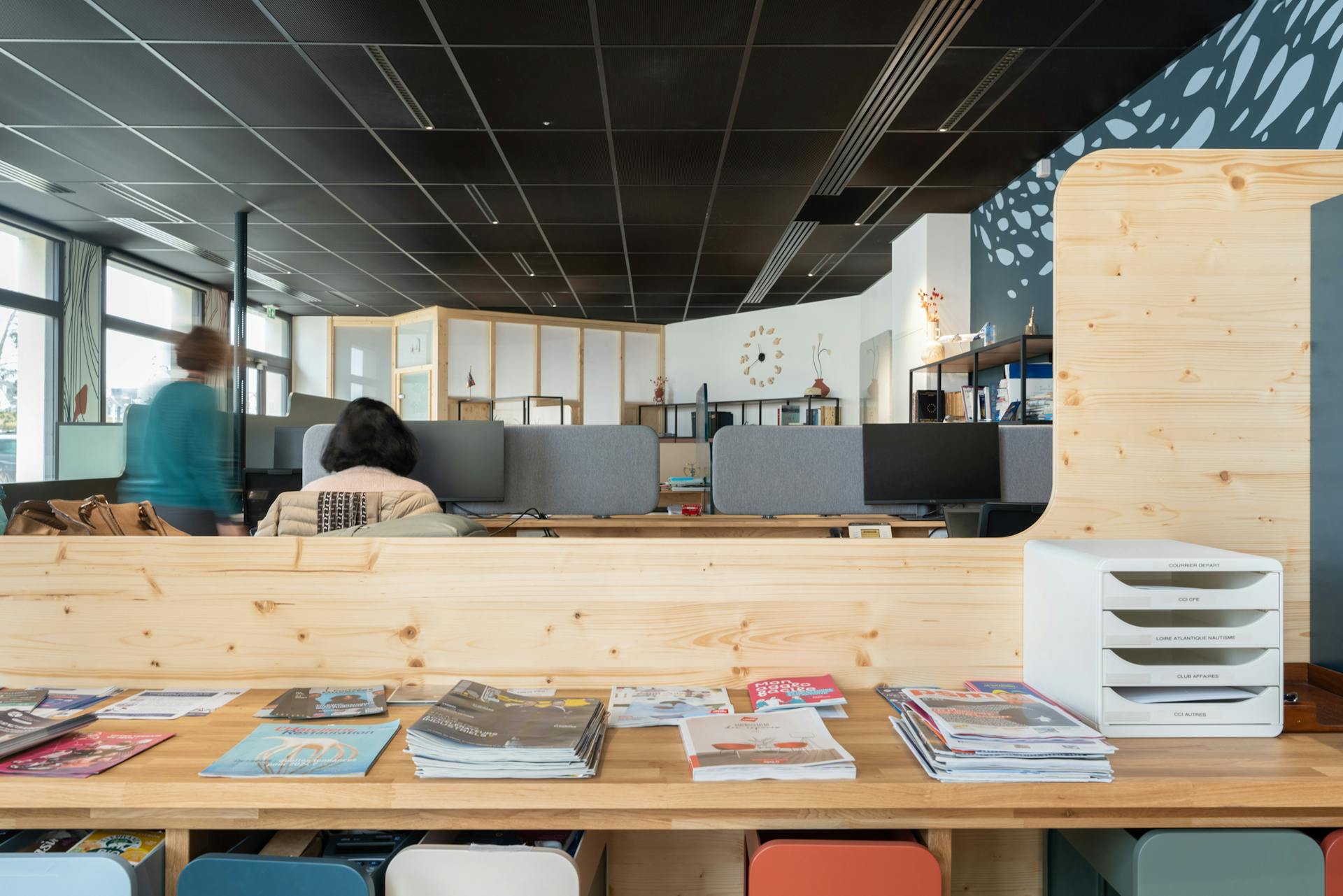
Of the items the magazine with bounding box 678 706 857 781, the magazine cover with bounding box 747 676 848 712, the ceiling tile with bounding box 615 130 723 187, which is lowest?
the magazine with bounding box 678 706 857 781

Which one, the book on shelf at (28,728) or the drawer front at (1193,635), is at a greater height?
the drawer front at (1193,635)

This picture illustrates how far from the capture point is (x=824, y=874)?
1021 millimetres

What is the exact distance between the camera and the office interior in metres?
1.01

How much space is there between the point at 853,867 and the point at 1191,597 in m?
0.61

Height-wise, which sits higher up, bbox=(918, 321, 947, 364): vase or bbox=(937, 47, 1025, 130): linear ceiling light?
bbox=(937, 47, 1025, 130): linear ceiling light

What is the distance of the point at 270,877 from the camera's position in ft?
3.21

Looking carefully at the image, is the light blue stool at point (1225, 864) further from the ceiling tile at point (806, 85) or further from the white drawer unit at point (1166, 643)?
the ceiling tile at point (806, 85)

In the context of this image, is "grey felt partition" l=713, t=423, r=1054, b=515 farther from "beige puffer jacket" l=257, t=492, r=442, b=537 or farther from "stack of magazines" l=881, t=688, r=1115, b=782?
"stack of magazines" l=881, t=688, r=1115, b=782

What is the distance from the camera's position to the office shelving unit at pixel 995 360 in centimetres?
420

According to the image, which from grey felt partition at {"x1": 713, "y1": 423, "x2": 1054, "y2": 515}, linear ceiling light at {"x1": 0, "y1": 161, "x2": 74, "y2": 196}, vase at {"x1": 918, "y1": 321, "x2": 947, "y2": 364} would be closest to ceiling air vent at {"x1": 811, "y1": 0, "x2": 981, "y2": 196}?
vase at {"x1": 918, "y1": 321, "x2": 947, "y2": 364}

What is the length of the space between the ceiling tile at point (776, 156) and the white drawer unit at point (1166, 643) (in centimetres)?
359

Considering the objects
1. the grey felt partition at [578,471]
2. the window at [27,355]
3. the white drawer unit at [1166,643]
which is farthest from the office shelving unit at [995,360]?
the window at [27,355]

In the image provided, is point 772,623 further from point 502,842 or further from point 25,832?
point 25,832

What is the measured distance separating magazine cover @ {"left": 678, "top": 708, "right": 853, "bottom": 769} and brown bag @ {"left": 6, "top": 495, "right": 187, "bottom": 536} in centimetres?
122
